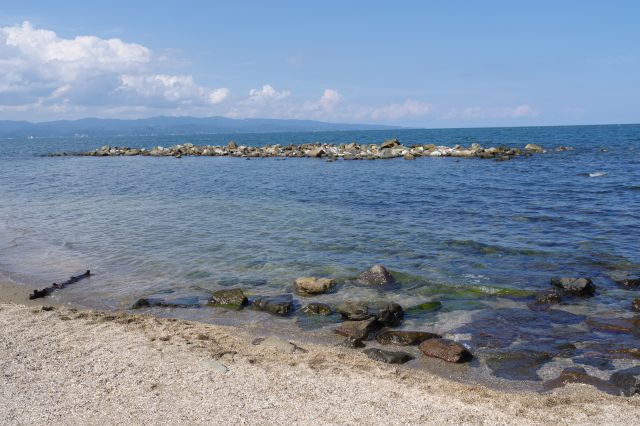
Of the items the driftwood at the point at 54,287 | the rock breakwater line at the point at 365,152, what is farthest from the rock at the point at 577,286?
the rock breakwater line at the point at 365,152

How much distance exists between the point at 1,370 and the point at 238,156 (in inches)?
2612

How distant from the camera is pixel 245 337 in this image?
11.2m

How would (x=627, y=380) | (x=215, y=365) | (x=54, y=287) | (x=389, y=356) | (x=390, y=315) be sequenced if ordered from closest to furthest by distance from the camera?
1. (x=627, y=380)
2. (x=215, y=365)
3. (x=389, y=356)
4. (x=390, y=315)
5. (x=54, y=287)

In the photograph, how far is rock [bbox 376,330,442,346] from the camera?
10820 mm

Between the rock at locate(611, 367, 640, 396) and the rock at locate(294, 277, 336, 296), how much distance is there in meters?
7.44

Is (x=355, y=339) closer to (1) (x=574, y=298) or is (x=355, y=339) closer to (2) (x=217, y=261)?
(1) (x=574, y=298)

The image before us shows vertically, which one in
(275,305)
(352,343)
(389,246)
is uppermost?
(389,246)

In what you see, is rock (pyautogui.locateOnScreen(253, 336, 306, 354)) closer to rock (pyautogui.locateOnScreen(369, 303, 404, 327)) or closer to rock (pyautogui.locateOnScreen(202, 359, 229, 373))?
rock (pyautogui.locateOnScreen(202, 359, 229, 373))

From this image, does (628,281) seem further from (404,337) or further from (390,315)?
(404,337)

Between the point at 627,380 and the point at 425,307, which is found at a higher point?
the point at 425,307

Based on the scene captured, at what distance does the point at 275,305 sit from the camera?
1294 cm

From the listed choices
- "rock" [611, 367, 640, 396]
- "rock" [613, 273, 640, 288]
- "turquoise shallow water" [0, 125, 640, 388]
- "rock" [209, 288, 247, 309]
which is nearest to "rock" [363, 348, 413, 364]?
"turquoise shallow water" [0, 125, 640, 388]

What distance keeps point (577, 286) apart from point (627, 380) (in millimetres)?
4904

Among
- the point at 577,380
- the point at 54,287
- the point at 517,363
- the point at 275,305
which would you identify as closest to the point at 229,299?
the point at 275,305
